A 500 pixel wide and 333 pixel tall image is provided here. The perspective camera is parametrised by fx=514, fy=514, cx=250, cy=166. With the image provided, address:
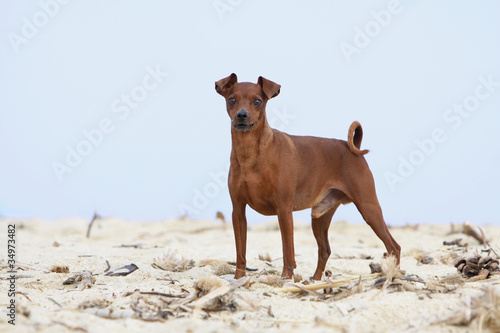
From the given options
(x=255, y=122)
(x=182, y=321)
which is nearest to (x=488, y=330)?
(x=182, y=321)

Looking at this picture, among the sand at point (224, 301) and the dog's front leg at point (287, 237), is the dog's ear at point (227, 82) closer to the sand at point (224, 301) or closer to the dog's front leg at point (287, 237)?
the dog's front leg at point (287, 237)

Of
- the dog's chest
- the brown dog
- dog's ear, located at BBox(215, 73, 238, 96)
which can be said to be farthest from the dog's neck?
dog's ear, located at BBox(215, 73, 238, 96)

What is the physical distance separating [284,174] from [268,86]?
0.92 metres

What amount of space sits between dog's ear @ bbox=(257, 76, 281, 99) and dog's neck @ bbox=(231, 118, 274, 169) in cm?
27

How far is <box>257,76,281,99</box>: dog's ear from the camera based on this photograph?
17.3 feet

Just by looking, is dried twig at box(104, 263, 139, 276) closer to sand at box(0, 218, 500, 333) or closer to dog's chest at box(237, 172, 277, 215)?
sand at box(0, 218, 500, 333)

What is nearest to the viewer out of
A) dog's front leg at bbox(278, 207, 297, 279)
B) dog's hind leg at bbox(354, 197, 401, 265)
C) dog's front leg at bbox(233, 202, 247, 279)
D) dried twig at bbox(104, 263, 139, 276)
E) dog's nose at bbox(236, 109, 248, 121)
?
dog's nose at bbox(236, 109, 248, 121)

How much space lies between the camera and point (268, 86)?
5.29 metres

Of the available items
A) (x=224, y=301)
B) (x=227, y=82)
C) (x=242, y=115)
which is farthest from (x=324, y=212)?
(x=224, y=301)

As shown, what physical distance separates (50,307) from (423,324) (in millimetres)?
2690

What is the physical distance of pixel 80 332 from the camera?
9.69 feet

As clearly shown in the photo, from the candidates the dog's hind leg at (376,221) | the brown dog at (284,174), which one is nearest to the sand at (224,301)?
the brown dog at (284,174)

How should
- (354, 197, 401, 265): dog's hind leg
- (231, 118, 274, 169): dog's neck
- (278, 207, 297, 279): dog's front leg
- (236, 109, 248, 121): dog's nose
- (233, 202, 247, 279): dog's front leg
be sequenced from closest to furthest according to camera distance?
(236, 109, 248, 121): dog's nose
(278, 207, 297, 279): dog's front leg
(231, 118, 274, 169): dog's neck
(233, 202, 247, 279): dog's front leg
(354, 197, 401, 265): dog's hind leg

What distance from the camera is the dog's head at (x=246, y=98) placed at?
5.06m
